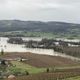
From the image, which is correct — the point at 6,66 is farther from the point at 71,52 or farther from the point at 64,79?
the point at 71,52

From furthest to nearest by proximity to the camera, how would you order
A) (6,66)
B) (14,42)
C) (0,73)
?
(14,42), (6,66), (0,73)

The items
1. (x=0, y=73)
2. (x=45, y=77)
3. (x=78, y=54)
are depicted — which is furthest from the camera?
(x=78, y=54)

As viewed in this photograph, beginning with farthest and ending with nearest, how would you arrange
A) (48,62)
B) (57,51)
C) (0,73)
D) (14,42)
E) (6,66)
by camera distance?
(14,42)
(57,51)
(48,62)
(6,66)
(0,73)

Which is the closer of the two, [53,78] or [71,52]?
[53,78]

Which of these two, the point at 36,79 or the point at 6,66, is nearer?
the point at 36,79

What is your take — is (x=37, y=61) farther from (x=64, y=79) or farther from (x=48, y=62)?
(x=64, y=79)

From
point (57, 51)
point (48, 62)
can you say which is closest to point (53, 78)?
point (48, 62)

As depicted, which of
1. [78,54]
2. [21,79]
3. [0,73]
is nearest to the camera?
[21,79]

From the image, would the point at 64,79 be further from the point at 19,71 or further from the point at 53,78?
the point at 19,71

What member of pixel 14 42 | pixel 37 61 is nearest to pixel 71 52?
pixel 37 61
